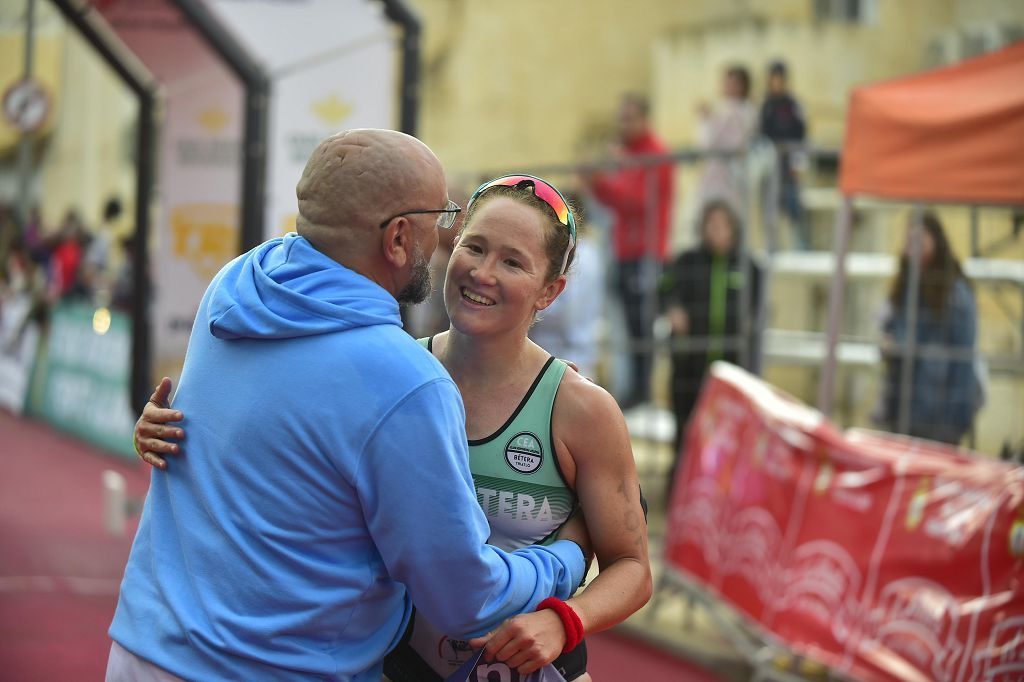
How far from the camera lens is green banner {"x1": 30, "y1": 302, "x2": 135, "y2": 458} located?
11383 millimetres

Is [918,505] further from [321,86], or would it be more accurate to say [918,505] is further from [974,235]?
[321,86]

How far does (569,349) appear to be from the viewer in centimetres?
873

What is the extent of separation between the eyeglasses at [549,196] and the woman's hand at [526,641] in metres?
0.71

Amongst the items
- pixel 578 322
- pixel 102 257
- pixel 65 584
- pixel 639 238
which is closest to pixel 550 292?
pixel 65 584

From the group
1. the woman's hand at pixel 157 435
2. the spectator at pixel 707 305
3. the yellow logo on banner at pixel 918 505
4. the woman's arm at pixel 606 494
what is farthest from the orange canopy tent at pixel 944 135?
the woman's hand at pixel 157 435

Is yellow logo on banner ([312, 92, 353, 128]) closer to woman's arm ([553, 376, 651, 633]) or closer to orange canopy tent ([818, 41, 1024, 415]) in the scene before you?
orange canopy tent ([818, 41, 1024, 415])

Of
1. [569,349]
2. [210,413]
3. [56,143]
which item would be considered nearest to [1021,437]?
[569,349]

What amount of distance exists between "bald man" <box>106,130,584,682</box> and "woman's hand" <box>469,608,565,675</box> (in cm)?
3

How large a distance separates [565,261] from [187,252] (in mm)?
5867

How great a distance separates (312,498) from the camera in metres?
2.18

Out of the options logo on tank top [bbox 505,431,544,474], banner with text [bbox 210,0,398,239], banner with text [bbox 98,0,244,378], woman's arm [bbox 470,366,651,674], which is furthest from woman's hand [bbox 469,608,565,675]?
banner with text [bbox 98,0,244,378]

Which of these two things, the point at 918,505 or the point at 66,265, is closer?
the point at 918,505

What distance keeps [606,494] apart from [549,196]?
0.60m

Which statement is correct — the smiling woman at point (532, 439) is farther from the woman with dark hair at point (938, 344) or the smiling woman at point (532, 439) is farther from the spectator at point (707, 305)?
the spectator at point (707, 305)
